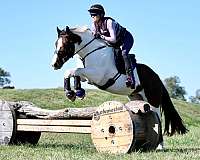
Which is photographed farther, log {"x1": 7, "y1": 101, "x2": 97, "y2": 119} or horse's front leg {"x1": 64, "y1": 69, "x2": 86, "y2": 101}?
log {"x1": 7, "y1": 101, "x2": 97, "y2": 119}

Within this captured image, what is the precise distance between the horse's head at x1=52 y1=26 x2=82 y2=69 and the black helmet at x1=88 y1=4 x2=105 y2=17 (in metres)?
0.56

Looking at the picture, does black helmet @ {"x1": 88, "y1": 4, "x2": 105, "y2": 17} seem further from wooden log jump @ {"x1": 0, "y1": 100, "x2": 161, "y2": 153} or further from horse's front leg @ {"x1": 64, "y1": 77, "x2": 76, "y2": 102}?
wooden log jump @ {"x1": 0, "y1": 100, "x2": 161, "y2": 153}

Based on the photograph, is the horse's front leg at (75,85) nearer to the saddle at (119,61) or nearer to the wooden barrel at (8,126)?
the saddle at (119,61)

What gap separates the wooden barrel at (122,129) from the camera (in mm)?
7582

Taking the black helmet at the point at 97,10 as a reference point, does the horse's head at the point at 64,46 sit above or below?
below

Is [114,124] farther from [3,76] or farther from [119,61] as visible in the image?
[3,76]

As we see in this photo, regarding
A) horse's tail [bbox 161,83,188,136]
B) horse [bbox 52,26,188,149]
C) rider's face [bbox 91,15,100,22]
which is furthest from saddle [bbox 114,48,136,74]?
horse's tail [bbox 161,83,188,136]

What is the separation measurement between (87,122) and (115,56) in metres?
1.35

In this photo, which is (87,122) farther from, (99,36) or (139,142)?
(99,36)

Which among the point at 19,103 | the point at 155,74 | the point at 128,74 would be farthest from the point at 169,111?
the point at 19,103

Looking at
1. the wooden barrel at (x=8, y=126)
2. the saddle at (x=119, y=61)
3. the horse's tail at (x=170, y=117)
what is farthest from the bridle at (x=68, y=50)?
the horse's tail at (x=170, y=117)

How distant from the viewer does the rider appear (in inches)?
339

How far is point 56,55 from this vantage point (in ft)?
28.0

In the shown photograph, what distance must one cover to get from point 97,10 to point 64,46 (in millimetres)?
931
